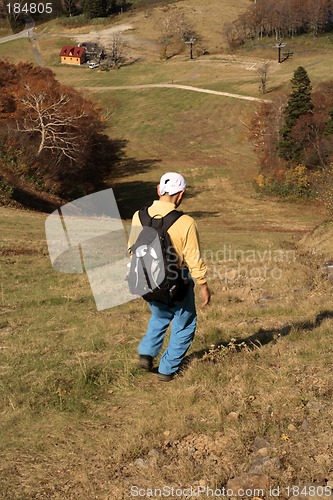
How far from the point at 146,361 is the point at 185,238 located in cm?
178

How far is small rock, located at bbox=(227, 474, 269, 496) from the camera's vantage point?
14.3 feet

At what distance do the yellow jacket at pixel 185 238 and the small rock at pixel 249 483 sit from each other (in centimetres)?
218

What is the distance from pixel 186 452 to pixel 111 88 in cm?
10363

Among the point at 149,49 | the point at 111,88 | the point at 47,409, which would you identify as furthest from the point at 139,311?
the point at 149,49

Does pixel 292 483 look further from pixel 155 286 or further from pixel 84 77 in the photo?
pixel 84 77

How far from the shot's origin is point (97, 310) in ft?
35.3

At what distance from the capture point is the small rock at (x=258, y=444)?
4.89 metres

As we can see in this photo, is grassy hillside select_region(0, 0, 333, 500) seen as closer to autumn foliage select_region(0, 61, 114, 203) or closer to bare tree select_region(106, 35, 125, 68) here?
autumn foliage select_region(0, 61, 114, 203)

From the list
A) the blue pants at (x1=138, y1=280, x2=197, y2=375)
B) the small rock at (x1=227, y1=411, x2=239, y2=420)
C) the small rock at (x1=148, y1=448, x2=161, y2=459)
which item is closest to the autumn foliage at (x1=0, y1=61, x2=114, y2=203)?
the blue pants at (x1=138, y1=280, x2=197, y2=375)

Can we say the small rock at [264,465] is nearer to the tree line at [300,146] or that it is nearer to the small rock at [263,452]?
the small rock at [263,452]

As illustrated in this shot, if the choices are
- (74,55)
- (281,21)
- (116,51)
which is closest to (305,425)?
(281,21)

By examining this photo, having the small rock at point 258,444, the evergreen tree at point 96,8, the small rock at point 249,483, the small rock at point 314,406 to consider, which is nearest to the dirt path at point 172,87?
the evergreen tree at point 96,8

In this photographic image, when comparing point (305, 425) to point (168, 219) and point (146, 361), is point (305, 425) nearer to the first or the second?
point (146, 361)

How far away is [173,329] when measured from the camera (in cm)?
632
